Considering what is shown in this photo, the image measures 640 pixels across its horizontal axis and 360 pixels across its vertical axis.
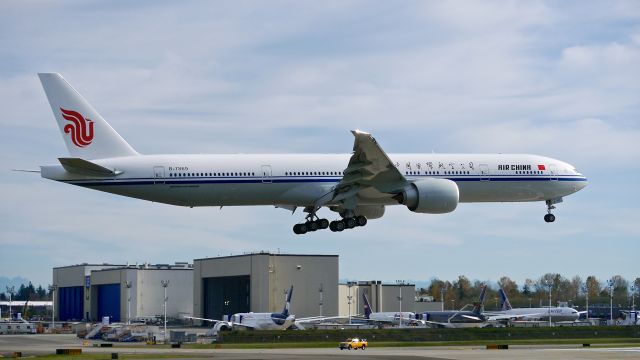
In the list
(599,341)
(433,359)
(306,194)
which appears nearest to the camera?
(433,359)

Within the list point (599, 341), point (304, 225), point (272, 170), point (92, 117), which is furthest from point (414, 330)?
point (92, 117)

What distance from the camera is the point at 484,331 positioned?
95.8m

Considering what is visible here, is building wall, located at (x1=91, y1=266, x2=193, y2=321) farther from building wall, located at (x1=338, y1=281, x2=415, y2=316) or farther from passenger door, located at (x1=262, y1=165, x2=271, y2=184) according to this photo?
passenger door, located at (x1=262, y1=165, x2=271, y2=184)

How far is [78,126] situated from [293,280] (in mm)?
71469

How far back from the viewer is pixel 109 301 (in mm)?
169500

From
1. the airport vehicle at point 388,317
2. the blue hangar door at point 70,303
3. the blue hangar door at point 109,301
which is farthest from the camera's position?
the blue hangar door at point 70,303

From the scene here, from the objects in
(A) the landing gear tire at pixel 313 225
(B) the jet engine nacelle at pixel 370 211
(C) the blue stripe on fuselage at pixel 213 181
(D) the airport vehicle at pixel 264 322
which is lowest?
(D) the airport vehicle at pixel 264 322

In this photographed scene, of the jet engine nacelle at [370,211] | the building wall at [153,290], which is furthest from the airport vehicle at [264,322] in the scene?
the building wall at [153,290]

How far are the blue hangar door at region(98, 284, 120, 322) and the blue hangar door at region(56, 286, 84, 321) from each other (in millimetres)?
9318

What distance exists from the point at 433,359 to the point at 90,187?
23.6m

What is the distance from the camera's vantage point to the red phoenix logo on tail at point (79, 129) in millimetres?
65175

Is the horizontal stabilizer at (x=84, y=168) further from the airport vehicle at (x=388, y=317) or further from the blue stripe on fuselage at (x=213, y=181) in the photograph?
Result: the airport vehicle at (x=388, y=317)

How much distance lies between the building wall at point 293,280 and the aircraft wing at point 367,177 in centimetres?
6765

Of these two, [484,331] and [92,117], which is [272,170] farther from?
[484,331]
